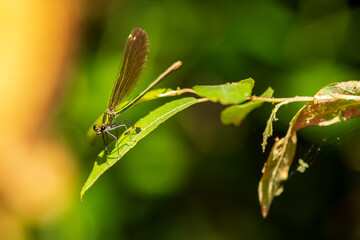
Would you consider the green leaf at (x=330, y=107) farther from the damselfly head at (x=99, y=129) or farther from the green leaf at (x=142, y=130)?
the damselfly head at (x=99, y=129)

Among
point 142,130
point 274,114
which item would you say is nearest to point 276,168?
point 274,114

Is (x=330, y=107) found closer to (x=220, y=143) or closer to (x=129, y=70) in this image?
(x=129, y=70)

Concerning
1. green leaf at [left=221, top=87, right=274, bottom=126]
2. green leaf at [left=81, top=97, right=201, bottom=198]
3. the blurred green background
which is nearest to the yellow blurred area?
the blurred green background

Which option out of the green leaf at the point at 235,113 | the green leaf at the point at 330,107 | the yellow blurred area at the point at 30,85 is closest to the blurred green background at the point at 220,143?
the yellow blurred area at the point at 30,85

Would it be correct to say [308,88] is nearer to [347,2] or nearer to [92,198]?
[347,2]

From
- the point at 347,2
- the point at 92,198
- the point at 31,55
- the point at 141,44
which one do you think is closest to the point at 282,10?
the point at 347,2
